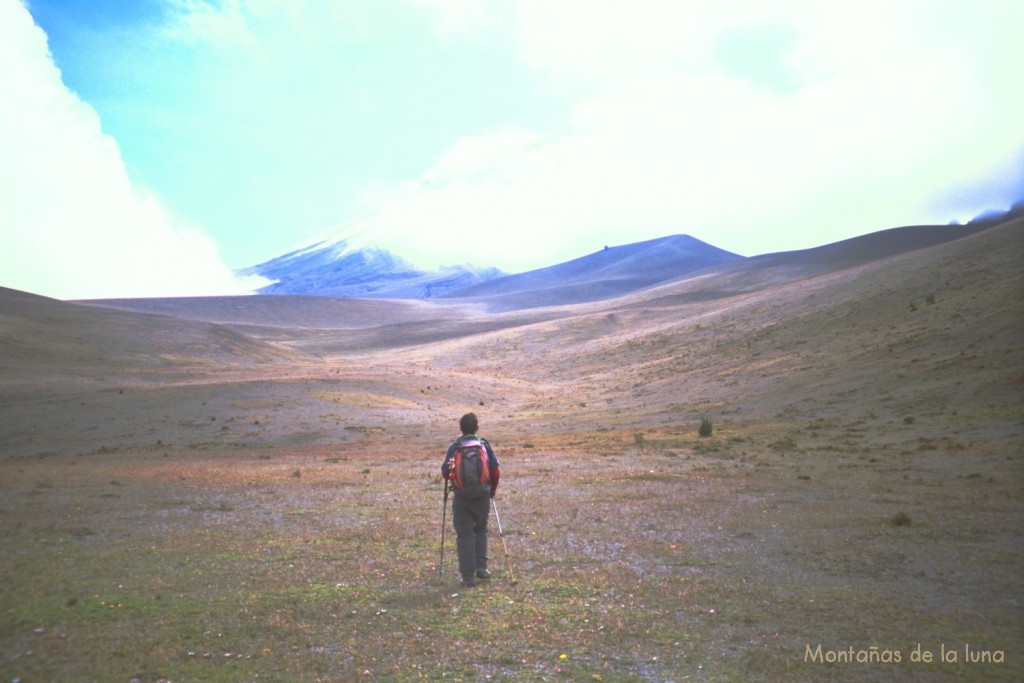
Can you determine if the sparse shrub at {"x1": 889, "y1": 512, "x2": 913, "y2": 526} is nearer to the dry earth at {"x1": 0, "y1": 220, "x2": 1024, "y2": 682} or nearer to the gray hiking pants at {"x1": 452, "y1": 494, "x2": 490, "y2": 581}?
the dry earth at {"x1": 0, "y1": 220, "x2": 1024, "y2": 682}

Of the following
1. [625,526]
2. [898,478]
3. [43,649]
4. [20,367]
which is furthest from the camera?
[20,367]

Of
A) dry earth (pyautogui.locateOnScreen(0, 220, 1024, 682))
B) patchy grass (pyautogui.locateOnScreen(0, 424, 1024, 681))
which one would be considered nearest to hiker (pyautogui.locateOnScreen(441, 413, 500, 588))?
patchy grass (pyautogui.locateOnScreen(0, 424, 1024, 681))

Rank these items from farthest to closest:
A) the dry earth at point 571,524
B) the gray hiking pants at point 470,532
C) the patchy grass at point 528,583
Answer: the gray hiking pants at point 470,532, the dry earth at point 571,524, the patchy grass at point 528,583

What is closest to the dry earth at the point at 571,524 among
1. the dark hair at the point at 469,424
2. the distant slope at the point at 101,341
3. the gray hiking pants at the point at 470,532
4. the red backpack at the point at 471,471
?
the gray hiking pants at the point at 470,532

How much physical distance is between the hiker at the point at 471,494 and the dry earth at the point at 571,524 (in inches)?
22.0

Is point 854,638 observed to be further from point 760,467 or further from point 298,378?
point 298,378

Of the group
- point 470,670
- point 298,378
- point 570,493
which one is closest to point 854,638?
point 470,670

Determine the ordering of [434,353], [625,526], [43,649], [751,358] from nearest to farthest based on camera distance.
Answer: [43,649]
[625,526]
[751,358]
[434,353]

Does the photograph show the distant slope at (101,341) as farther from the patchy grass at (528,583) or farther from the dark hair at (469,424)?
the dark hair at (469,424)

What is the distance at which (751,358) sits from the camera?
1854 inches

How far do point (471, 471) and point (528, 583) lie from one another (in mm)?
1601

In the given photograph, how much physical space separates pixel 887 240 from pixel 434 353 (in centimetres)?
9024

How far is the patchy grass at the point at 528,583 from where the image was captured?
6.93 meters

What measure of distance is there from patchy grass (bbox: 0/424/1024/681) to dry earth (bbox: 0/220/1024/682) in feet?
0.16
